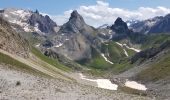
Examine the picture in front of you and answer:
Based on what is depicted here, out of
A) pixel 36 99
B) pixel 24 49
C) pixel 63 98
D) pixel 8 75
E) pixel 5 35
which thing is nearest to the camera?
pixel 36 99

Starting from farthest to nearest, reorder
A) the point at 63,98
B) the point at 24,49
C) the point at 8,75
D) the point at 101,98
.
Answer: the point at 24,49 → the point at 8,75 → the point at 101,98 → the point at 63,98

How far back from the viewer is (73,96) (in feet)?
193

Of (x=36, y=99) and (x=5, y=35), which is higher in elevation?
(x=5, y=35)

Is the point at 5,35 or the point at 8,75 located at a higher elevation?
the point at 5,35

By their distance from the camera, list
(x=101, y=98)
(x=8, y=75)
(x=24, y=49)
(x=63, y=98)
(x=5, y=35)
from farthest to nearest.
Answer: (x=24, y=49)
(x=5, y=35)
(x=8, y=75)
(x=101, y=98)
(x=63, y=98)

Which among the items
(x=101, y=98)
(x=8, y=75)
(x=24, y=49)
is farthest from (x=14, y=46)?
(x=101, y=98)

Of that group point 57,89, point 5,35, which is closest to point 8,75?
point 57,89

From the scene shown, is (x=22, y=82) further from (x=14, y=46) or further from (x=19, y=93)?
(x=14, y=46)

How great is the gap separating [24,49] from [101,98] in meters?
110

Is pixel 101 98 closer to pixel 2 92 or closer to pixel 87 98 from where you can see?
pixel 87 98

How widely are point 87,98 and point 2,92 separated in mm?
12003

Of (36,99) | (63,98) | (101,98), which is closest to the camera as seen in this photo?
(36,99)

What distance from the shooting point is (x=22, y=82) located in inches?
2539

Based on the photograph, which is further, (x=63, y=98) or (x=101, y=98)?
(x=101, y=98)
